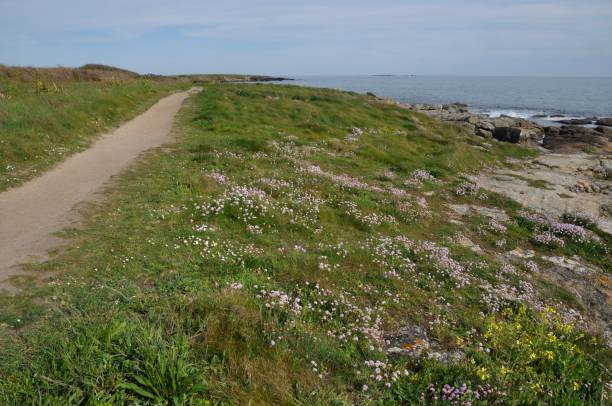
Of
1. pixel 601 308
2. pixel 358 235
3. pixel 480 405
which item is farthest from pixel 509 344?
pixel 358 235

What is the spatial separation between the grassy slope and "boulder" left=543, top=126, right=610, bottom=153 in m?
43.0

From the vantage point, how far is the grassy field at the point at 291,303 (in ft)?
18.7

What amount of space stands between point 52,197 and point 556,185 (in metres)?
25.5

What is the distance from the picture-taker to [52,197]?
44.2 feet

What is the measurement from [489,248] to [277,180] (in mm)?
8507

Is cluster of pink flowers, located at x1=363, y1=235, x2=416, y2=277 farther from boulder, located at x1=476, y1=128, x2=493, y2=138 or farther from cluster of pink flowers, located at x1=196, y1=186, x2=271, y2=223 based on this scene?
boulder, located at x1=476, y1=128, x2=493, y2=138

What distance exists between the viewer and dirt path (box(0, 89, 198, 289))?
982 centimetres

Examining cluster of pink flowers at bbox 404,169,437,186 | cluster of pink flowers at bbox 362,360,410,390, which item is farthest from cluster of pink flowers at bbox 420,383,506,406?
cluster of pink flowers at bbox 404,169,437,186

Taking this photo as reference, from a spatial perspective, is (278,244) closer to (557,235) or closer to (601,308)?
(601,308)

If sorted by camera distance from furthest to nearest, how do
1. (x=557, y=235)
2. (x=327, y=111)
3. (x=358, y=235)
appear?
1. (x=327, y=111)
2. (x=557, y=235)
3. (x=358, y=235)

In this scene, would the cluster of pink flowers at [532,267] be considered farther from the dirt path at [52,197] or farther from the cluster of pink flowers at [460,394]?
the dirt path at [52,197]

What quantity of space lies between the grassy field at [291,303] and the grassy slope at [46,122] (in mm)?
4244

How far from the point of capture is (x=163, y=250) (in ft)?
33.9

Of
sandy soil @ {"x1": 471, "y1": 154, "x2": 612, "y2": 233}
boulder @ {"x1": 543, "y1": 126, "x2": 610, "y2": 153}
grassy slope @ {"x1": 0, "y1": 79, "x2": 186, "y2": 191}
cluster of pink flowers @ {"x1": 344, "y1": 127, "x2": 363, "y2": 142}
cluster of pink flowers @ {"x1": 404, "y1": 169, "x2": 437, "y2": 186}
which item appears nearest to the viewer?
grassy slope @ {"x1": 0, "y1": 79, "x2": 186, "y2": 191}
